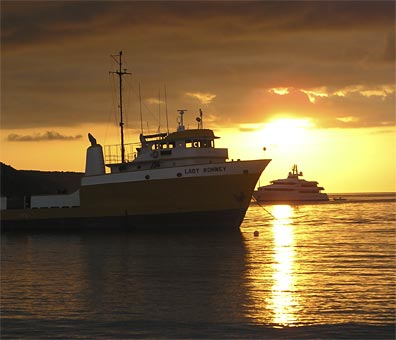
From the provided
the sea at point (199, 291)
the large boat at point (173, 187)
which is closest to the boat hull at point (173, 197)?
the large boat at point (173, 187)

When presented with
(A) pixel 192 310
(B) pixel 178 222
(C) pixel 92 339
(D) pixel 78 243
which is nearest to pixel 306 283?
(A) pixel 192 310

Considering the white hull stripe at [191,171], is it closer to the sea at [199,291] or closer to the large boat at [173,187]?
the large boat at [173,187]

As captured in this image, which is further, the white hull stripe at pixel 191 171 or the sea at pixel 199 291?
the white hull stripe at pixel 191 171

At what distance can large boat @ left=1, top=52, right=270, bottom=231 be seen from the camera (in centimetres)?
5631

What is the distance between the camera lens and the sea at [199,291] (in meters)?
19.7

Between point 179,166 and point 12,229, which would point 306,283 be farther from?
point 12,229

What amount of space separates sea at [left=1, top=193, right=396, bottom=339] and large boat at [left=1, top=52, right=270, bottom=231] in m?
10.3

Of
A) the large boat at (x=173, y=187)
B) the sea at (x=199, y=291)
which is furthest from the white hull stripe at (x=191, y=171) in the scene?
the sea at (x=199, y=291)

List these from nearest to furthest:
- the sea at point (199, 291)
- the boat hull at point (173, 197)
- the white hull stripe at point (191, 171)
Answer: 1. the sea at point (199, 291)
2. the white hull stripe at point (191, 171)
3. the boat hull at point (173, 197)

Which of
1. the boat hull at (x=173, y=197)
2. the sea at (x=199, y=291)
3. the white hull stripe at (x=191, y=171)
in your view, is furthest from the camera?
the boat hull at (x=173, y=197)

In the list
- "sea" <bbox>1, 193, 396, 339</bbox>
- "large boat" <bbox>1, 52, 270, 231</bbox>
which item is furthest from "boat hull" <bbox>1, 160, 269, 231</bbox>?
"sea" <bbox>1, 193, 396, 339</bbox>

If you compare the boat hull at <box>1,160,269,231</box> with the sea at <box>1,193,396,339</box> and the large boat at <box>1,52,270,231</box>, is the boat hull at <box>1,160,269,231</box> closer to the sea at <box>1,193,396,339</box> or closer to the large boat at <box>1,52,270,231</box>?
the large boat at <box>1,52,270,231</box>

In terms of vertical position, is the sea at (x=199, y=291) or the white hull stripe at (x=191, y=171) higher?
the white hull stripe at (x=191, y=171)

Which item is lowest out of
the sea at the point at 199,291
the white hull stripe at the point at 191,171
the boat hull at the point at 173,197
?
the sea at the point at 199,291
